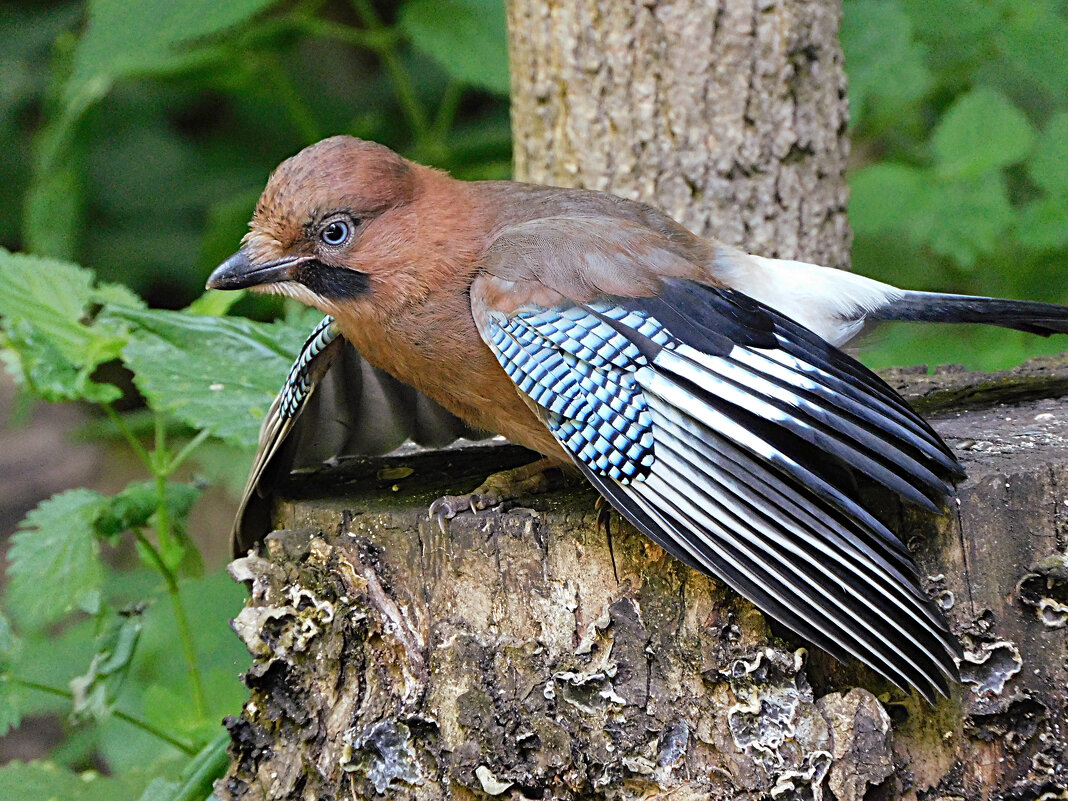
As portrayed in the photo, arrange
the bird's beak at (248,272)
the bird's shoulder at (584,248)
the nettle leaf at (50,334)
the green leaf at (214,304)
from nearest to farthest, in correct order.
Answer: the bird's shoulder at (584,248)
the bird's beak at (248,272)
the nettle leaf at (50,334)
the green leaf at (214,304)

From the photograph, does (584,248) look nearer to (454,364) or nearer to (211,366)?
(454,364)

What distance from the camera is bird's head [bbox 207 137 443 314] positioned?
97.9 inches

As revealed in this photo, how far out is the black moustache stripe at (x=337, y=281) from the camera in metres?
2.56

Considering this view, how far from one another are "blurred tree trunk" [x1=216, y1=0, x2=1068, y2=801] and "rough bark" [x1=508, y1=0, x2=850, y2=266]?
105cm

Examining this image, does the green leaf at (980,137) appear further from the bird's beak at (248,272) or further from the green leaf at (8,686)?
the green leaf at (8,686)

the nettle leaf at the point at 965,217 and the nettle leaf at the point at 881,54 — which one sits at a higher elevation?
the nettle leaf at the point at 881,54

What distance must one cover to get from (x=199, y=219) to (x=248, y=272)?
400 centimetres

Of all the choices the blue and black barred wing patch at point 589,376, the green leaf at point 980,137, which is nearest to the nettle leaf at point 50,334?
the blue and black barred wing patch at point 589,376

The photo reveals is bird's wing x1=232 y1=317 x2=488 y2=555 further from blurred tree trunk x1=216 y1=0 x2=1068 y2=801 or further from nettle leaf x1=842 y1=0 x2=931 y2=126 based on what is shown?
nettle leaf x1=842 y1=0 x2=931 y2=126

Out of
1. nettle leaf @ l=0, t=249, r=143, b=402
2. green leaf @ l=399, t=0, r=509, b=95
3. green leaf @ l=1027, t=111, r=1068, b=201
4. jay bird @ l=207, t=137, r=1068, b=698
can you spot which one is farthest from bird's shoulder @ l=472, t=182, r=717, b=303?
green leaf @ l=1027, t=111, r=1068, b=201

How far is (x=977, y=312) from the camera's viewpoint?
276cm

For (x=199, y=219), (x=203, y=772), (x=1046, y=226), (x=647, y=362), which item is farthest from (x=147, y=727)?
(x=199, y=219)

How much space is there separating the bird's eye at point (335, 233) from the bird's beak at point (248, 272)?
0.07m

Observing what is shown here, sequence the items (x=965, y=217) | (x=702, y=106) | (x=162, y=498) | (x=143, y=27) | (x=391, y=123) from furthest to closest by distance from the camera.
→ (x=391, y=123)
(x=965, y=217)
(x=143, y=27)
(x=702, y=106)
(x=162, y=498)
